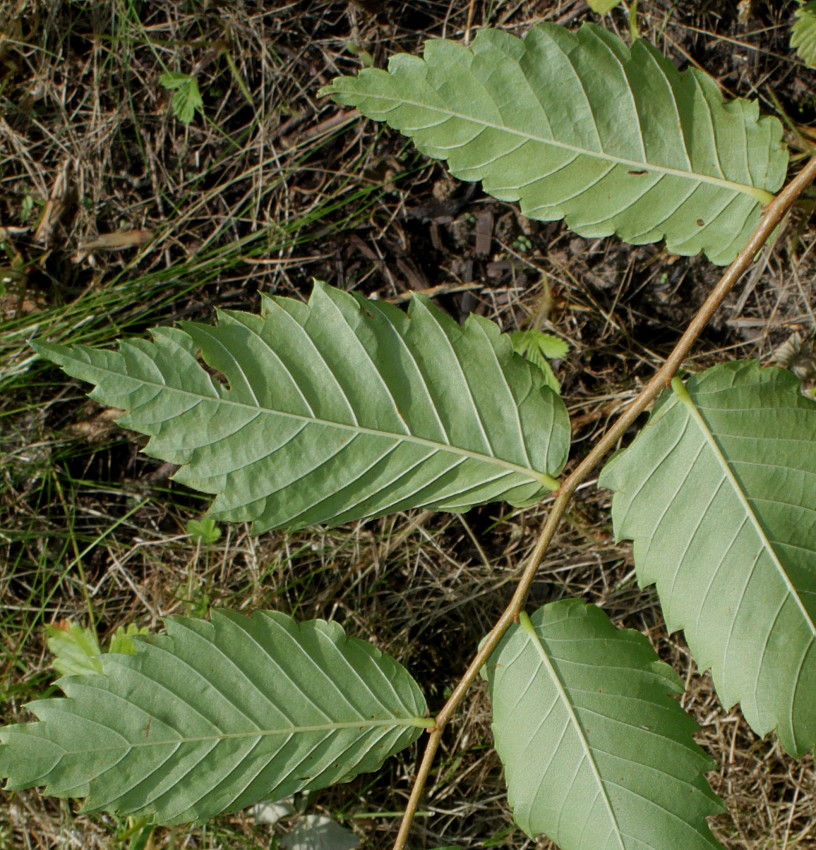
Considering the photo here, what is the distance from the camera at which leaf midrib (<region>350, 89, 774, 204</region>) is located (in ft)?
4.99

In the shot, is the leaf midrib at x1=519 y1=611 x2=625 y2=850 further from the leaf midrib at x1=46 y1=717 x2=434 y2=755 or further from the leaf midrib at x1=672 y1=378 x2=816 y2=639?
the leaf midrib at x1=672 y1=378 x2=816 y2=639

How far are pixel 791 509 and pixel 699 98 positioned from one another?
0.79m

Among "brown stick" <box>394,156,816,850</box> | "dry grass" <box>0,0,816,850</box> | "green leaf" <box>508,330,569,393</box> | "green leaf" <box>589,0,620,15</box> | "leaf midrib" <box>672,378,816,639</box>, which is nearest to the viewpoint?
"leaf midrib" <box>672,378,816,639</box>

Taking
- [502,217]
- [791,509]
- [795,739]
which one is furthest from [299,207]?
[795,739]

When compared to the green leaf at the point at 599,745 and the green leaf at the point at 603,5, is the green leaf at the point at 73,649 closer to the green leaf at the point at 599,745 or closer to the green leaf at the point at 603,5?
the green leaf at the point at 599,745

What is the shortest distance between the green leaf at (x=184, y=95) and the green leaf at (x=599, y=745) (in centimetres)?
183

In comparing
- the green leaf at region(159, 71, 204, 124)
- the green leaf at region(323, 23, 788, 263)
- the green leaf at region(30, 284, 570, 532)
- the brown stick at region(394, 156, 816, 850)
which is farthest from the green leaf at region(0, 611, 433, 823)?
the green leaf at region(159, 71, 204, 124)

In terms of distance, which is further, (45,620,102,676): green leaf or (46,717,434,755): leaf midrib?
(45,620,102,676): green leaf

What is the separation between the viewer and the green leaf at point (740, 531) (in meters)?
1.44

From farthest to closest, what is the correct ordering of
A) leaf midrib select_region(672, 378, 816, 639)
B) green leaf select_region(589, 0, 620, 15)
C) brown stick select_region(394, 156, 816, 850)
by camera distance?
1. green leaf select_region(589, 0, 620, 15)
2. brown stick select_region(394, 156, 816, 850)
3. leaf midrib select_region(672, 378, 816, 639)

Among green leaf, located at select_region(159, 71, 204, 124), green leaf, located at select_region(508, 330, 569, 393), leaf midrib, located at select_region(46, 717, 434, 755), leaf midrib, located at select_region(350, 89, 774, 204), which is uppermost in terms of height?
green leaf, located at select_region(159, 71, 204, 124)

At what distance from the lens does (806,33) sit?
6.57 feet

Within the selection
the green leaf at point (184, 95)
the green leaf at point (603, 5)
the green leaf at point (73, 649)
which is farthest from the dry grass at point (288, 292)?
the green leaf at point (603, 5)

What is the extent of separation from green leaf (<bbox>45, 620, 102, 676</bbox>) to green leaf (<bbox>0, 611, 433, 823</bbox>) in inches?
32.8
